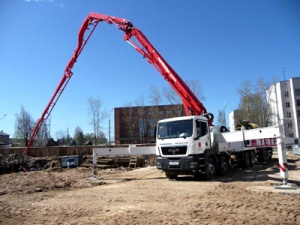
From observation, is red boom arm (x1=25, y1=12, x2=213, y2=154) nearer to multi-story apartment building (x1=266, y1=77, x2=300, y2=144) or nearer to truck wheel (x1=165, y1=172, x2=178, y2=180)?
truck wheel (x1=165, y1=172, x2=178, y2=180)

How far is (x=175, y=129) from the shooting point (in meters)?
13.0

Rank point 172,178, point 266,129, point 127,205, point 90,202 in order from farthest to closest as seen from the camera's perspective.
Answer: point 172,178 → point 266,129 → point 90,202 → point 127,205

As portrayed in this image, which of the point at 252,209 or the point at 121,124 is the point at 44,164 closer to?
the point at 252,209

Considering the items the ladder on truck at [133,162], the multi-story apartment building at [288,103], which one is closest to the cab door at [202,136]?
the ladder on truck at [133,162]

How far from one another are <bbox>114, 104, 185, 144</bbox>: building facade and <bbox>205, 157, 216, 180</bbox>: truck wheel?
44.8 metres

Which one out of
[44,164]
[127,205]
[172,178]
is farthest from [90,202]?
[44,164]

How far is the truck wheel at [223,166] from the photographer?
47.1ft

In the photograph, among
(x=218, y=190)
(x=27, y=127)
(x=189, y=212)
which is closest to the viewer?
(x=189, y=212)

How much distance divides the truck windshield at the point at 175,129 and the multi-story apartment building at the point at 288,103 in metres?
63.3

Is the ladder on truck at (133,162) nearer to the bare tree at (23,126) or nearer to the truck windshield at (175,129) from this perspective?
the truck windshield at (175,129)

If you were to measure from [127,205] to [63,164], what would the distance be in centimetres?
1840

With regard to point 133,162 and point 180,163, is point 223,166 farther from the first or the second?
point 133,162

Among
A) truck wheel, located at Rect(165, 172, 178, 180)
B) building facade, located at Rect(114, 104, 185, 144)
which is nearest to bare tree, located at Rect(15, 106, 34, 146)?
building facade, located at Rect(114, 104, 185, 144)

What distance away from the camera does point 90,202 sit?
8.72 m
